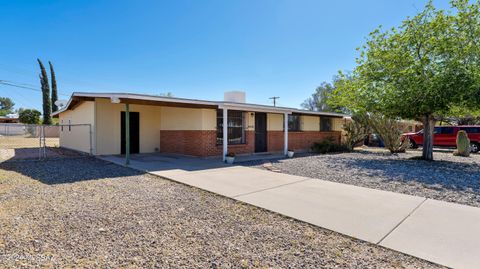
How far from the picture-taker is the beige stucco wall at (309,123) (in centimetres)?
1516

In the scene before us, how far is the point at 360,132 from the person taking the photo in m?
16.1

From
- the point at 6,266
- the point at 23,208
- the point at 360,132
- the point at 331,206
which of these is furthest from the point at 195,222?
the point at 360,132

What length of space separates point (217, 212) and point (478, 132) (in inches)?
726

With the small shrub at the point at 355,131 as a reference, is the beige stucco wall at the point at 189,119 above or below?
above

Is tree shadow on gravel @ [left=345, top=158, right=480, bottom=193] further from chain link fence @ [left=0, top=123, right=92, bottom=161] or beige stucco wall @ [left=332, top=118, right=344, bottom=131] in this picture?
chain link fence @ [left=0, top=123, right=92, bottom=161]

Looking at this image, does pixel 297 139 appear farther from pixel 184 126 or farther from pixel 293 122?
pixel 184 126

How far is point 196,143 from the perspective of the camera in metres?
11.1

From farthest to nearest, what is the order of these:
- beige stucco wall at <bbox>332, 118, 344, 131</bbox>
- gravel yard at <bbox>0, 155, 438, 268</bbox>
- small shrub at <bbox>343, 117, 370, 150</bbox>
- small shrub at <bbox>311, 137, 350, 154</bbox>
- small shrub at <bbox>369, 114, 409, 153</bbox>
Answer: beige stucco wall at <bbox>332, 118, 344, 131</bbox> → small shrub at <bbox>343, 117, 370, 150</bbox> → small shrub at <bbox>311, 137, 350, 154</bbox> → small shrub at <bbox>369, 114, 409, 153</bbox> → gravel yard at <bbox>0, 155, 438, 268</bbox>

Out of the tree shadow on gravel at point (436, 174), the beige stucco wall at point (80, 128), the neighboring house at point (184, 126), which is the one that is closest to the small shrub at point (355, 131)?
the neighboring house at point (184, 126)

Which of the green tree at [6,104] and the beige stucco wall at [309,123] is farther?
the green tree at [6,104]

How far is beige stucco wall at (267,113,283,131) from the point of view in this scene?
13328mm

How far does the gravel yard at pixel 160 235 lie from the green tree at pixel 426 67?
28.6ft

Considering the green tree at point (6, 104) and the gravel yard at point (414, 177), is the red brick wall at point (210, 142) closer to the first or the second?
the gravel yard at point (414, 177)

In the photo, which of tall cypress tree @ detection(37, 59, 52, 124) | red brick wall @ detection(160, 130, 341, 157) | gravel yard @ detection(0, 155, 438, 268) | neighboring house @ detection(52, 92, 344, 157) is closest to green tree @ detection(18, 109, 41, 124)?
tall cypress tree @ detection(37, 59, 52, 124)
